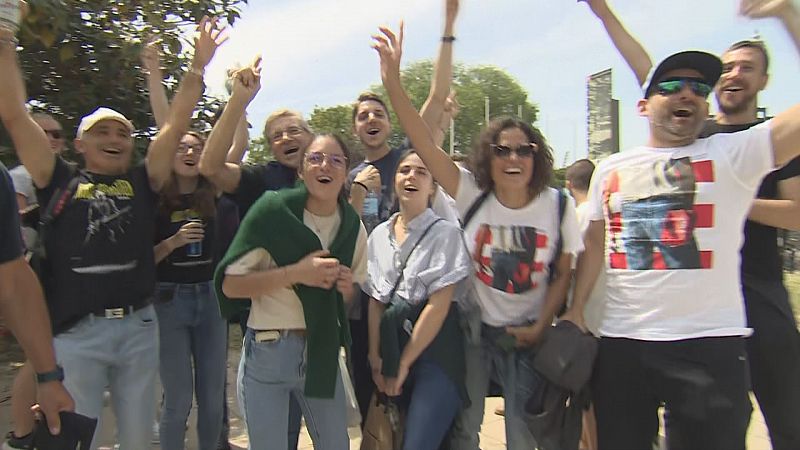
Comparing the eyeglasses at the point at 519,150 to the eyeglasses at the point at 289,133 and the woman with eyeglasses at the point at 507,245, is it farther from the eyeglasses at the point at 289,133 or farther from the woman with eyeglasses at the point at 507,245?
the eyeglasses at the point at 289,133

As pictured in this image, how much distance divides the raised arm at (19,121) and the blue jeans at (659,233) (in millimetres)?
2447

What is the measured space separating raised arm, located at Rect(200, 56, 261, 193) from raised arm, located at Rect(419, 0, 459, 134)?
0.92m

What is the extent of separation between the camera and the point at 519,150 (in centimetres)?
→ 279

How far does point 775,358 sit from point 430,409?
5.14 ft

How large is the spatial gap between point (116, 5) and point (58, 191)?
4.28m

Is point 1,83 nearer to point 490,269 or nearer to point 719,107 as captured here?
point 490,269

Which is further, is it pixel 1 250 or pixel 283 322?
pixel 283 322

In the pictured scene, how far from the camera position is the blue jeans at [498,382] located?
8.96 feet

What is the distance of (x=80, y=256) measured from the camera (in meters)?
2.54

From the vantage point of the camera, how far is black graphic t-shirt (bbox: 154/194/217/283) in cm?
333

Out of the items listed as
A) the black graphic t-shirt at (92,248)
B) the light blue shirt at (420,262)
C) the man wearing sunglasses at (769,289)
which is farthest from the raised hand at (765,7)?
the black graphic t-shirt at (92,248)

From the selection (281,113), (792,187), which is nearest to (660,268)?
(792,187)

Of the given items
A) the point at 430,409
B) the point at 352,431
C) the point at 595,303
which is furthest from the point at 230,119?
the point at 352,431

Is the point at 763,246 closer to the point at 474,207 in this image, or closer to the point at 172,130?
the point at 474,207
